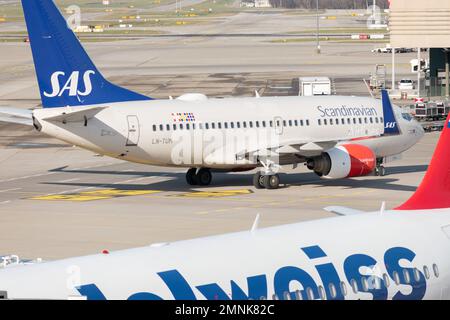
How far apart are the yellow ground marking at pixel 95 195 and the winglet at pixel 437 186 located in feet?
98.5

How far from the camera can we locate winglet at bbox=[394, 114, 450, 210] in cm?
2347

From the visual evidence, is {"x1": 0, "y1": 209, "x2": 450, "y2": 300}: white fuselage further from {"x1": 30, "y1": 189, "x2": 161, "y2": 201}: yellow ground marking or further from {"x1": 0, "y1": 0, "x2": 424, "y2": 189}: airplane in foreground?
{"x1": 30, "y1": 189, "x2": 161, "y2": 201}: yellow ground marking

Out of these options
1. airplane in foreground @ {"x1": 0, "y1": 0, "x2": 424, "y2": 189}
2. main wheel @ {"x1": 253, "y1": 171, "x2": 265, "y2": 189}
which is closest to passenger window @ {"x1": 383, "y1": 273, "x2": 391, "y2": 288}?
airplane in foreground @ {"x1": 0, "y1": 0, "x2": 424, "y2": 189}

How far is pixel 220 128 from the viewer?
179 ft

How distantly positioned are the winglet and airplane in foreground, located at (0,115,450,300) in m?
0.02

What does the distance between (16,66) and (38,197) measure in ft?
348

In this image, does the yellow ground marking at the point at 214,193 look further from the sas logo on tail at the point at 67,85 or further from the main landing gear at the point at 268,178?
the sas logo on tail at the point at 67,85

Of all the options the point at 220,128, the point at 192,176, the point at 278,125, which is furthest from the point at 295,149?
the point at 192,176

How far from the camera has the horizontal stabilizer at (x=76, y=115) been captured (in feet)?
164

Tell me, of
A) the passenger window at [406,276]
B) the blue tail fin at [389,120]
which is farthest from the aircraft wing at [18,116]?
the passenger window at [406,276]

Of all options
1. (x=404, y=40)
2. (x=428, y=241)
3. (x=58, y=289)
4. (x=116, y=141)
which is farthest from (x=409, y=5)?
(x=58, y=289)

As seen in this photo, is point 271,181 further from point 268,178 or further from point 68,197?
point 68,197

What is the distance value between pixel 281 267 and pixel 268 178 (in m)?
35.3

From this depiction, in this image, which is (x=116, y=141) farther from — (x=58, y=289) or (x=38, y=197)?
(x=58, y=289)
